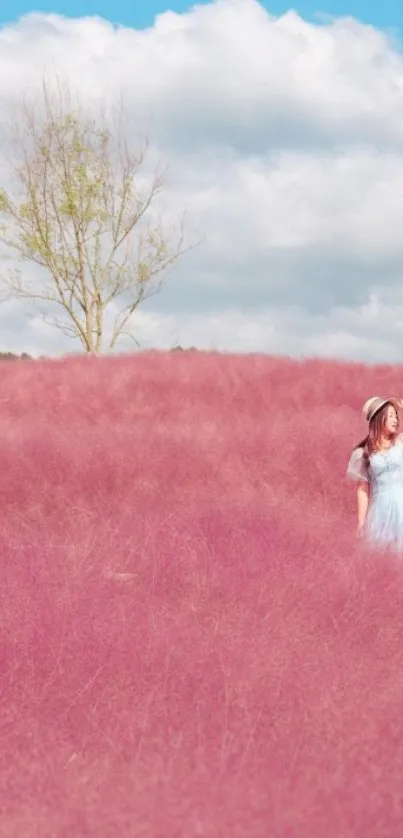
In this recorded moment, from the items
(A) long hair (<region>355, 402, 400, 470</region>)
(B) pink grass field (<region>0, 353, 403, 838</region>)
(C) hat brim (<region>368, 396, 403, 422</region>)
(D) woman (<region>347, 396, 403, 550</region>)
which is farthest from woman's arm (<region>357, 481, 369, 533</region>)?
(B) pink grass field (<region>0, 353, 403, 838</region>)

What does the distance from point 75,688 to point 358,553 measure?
8.51 feet

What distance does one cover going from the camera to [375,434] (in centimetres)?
952

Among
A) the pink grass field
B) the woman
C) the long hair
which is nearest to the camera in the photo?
the pink grass field

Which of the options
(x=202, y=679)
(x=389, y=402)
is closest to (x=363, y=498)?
(x=389, y=402)

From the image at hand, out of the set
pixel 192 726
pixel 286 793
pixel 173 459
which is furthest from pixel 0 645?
pixel 173 459

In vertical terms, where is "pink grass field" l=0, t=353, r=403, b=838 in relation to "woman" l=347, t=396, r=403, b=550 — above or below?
below

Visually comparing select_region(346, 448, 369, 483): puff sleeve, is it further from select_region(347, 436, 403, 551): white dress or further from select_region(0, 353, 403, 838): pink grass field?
select_region(0, 353, 403, 838): pink grass field

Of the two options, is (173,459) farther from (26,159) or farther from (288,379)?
(26,159)

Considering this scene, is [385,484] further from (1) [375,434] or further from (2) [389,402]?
(2) [389,402]

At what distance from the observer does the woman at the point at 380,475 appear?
9500 millimetres

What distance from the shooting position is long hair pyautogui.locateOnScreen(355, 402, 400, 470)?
30.7 feet

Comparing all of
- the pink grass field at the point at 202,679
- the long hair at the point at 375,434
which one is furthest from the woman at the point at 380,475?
the pink grass field at the point at 202,679

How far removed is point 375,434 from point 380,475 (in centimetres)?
40

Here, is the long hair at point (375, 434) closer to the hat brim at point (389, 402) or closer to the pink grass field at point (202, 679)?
the hat brim at point (389, 402)
